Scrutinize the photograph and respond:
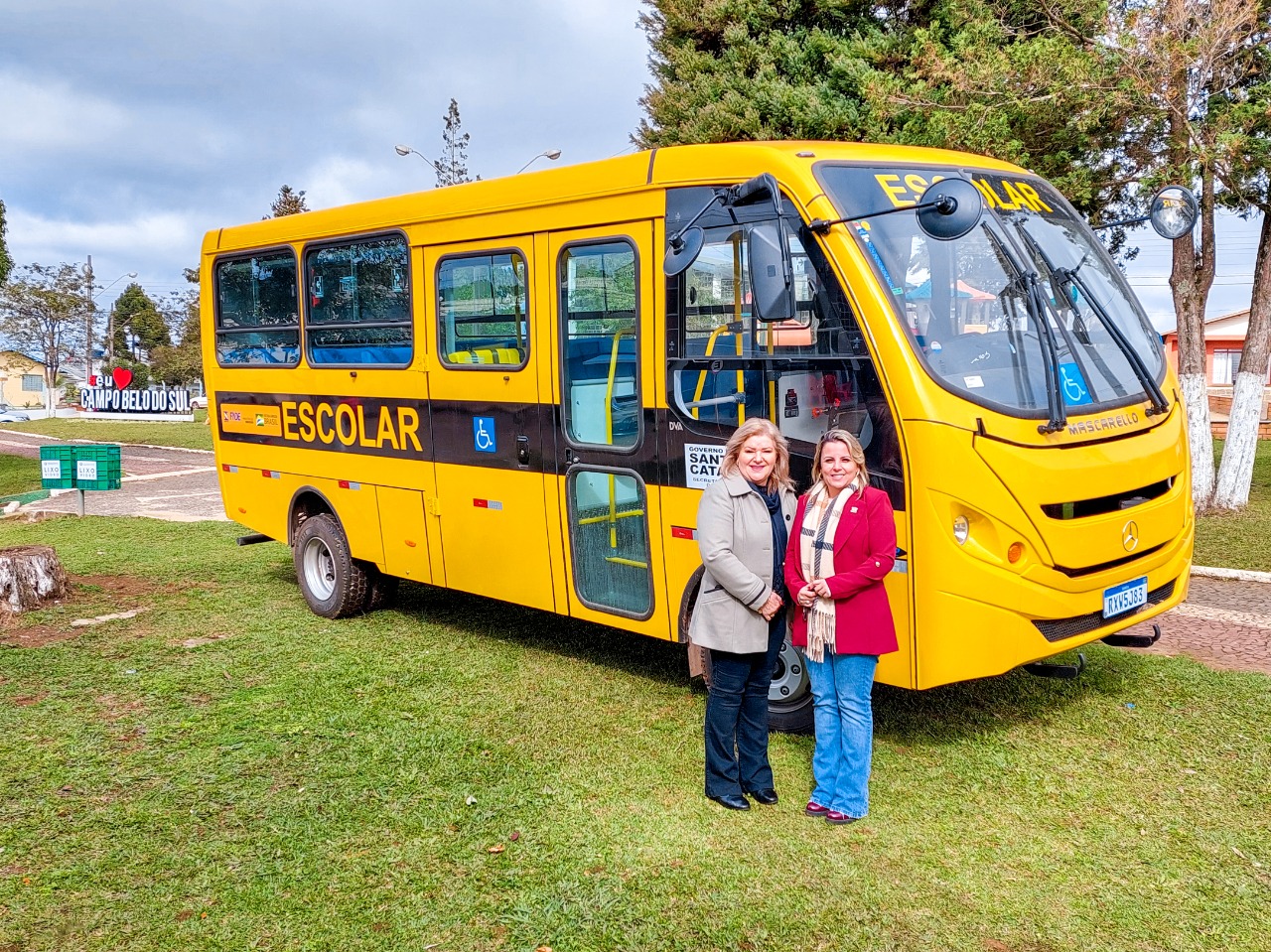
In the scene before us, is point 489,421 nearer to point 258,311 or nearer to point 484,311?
point 484,311

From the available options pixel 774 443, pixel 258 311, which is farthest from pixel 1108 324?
pixel 258 311

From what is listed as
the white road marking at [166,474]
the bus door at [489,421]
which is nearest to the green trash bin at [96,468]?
the white road marking at [166,474]

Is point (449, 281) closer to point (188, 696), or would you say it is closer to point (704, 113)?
point (188, 696)

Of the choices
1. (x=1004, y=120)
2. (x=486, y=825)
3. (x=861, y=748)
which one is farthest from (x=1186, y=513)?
(x=1004, y=120)

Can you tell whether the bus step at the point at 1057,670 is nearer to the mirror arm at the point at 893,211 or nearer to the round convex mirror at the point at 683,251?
the mirror arm at the point at 893,211

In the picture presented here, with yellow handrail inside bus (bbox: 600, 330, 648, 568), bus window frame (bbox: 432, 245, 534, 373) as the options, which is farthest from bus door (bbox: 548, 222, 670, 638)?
bus window frame (bbox: 432, 245, 534, 373)

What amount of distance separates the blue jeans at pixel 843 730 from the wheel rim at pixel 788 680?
76 centimetres

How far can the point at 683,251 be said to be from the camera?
5.36 m

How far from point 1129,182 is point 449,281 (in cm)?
836

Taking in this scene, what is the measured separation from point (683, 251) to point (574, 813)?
8.73 feet

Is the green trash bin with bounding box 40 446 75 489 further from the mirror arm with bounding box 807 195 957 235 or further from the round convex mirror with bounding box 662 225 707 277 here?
the mirror arm with bounding box 807 195 957 235

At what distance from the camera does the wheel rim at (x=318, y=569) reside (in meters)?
8.59

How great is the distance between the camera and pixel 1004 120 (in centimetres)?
1140

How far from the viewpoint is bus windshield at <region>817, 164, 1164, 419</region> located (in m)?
4.99
